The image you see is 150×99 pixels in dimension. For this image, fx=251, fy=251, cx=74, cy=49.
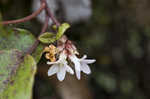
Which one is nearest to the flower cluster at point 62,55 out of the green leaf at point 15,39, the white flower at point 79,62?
the white flower at point 79,62

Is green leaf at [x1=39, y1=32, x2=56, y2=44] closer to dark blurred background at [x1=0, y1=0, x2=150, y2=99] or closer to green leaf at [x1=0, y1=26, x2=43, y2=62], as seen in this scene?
green leaf at [x1=0, y1=26, x2=43, y2=62]

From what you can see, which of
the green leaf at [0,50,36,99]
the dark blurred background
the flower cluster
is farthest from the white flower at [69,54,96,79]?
the dark blurred background

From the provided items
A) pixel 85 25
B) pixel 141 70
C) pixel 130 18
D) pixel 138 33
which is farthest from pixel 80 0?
pixel 141 70

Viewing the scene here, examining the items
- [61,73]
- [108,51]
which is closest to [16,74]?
[61,73]

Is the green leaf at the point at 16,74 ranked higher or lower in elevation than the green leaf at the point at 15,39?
lower

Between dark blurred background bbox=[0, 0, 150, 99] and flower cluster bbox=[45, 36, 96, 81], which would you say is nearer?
flower cluster bbox=[45, 36, 96, 81]

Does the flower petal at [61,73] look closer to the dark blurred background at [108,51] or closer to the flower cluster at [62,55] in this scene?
the flower cluster at [62,55]
